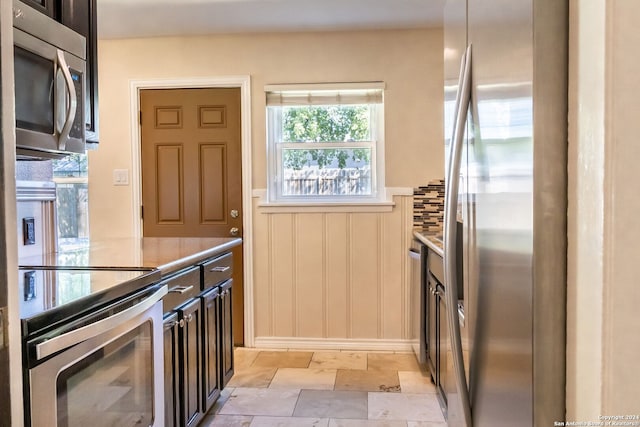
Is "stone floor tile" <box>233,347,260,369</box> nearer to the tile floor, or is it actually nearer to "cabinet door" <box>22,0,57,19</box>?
the tile floor

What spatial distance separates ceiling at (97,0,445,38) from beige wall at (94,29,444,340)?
0.13m

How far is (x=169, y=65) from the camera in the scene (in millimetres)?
3732

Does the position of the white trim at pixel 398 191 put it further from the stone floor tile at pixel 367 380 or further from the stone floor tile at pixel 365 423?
the stone floor tile at pixel 365 423

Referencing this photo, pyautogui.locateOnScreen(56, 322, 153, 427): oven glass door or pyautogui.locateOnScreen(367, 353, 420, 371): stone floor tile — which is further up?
pyautogui.locateOnScreen(56, 322, 153, 427): oven glass door

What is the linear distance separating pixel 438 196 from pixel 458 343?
2.55 meters

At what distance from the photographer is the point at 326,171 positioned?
3797mm

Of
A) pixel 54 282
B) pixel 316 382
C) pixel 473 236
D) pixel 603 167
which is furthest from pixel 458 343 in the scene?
pixel 316 382

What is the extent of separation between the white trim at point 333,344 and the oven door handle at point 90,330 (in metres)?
2.26

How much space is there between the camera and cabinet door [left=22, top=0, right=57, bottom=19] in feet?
4.93

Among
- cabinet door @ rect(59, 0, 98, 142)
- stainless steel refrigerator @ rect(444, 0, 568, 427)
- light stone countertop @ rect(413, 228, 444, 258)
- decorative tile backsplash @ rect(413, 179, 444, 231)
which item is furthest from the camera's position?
decorative tile backsplash @ rect(413, 179, 444, 231)

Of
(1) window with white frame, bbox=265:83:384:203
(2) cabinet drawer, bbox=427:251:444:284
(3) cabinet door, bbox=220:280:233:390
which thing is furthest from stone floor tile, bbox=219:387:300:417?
(1) window with white frame, bbox=265:83:384:203

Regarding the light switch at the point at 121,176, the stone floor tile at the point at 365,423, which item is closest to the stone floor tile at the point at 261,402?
the stone floor tile at the point at 365,423

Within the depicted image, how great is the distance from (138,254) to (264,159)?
5.78 ft

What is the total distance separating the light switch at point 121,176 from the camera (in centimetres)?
377
